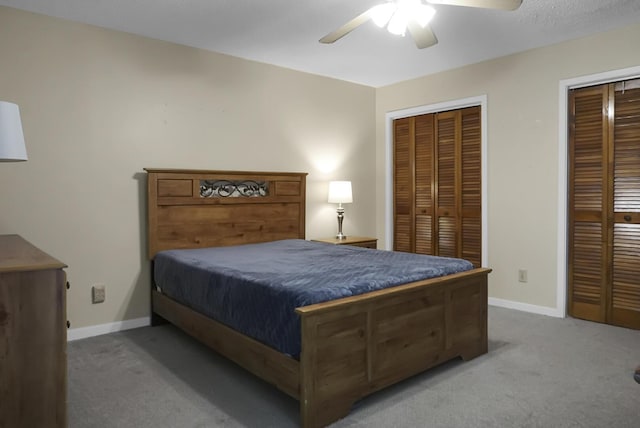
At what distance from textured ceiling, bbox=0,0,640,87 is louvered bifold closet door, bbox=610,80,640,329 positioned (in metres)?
0.62

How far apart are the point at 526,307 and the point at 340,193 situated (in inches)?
79.7

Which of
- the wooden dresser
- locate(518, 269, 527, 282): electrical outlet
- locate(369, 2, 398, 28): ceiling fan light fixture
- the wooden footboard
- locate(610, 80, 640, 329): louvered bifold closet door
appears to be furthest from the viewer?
locate(518, 269, 527, 282): electrical outlet

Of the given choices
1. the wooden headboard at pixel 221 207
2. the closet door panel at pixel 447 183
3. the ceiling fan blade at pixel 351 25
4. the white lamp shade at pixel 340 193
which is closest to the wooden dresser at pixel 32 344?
the wooden headboard at pixel 221 207

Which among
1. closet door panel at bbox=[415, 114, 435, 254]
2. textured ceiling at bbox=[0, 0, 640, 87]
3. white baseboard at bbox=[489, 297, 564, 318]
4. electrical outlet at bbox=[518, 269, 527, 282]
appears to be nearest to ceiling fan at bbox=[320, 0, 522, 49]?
textured ceiling at bbox=[0, 0, 640, 87]

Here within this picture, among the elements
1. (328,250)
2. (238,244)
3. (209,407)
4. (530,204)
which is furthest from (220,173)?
(530,204)

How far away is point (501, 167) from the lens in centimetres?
418

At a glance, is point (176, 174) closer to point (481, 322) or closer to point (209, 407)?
point (209, 407)

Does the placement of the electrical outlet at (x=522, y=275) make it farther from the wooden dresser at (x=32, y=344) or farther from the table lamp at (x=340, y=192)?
the wooden dresser at (x=32, y=344)

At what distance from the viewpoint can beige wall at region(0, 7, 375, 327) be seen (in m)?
3.12

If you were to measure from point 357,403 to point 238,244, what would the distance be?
2077mm

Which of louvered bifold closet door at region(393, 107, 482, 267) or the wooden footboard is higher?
louvered bifold closet door at region(393, 107, 482, 267)

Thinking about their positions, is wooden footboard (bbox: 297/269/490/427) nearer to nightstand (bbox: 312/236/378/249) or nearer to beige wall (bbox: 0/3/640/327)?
beige wall (bbox: 0/3/640/327)

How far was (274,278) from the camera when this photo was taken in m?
2.36

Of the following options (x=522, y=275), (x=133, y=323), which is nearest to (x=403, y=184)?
(x=522, y=275)
